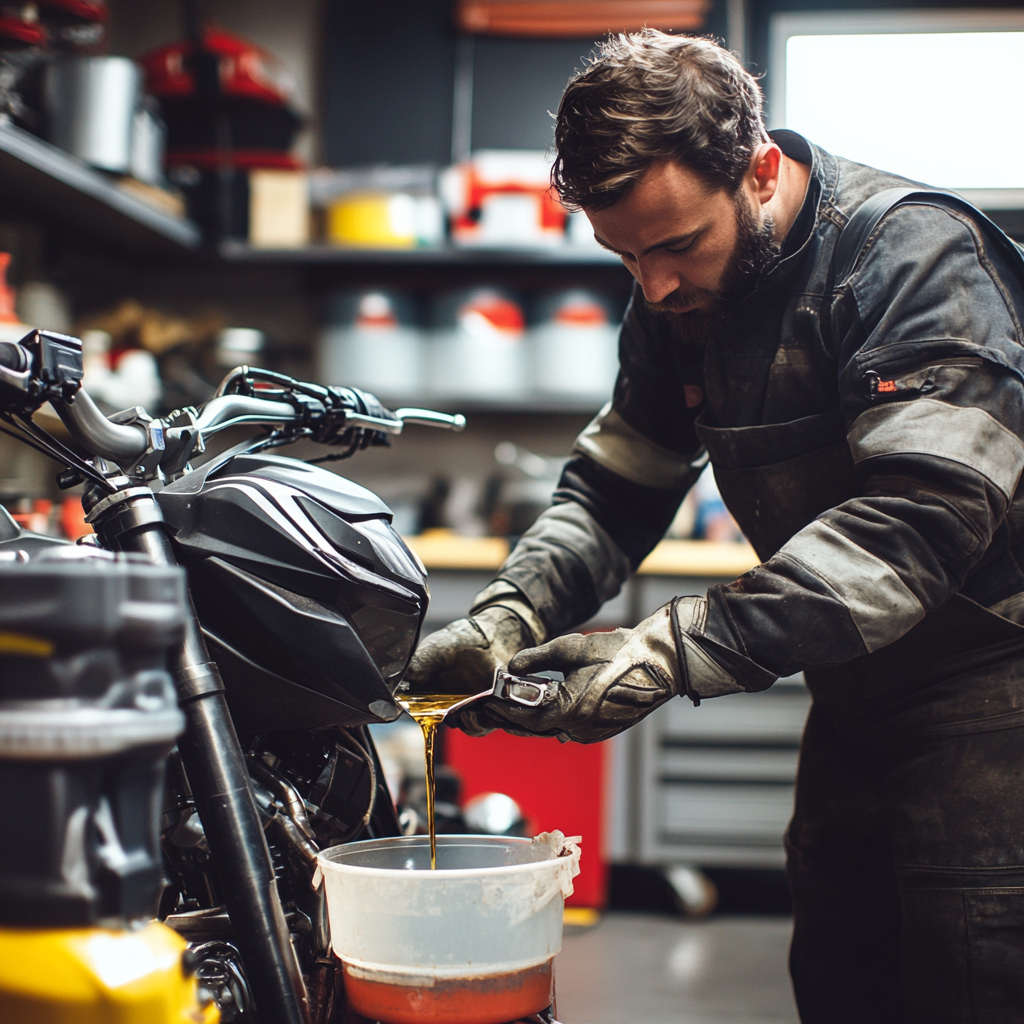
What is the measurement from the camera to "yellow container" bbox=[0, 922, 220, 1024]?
0.52m

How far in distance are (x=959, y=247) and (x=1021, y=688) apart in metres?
0.47

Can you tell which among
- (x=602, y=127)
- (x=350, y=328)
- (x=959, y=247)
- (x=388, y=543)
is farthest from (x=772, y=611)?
(x=350, y=328)

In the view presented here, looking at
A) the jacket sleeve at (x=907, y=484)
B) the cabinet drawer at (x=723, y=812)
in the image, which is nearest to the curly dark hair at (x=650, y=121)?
the jacket sleeve at (x=907, y=484)

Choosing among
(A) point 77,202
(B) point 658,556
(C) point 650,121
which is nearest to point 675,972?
(B) point 658,556

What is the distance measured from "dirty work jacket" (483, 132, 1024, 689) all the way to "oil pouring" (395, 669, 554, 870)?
6.2 inches

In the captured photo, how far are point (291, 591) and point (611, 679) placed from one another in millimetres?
280

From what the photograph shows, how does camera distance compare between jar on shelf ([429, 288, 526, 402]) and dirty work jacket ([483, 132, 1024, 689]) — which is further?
jar on shelf ([429, 288, 526, 402])

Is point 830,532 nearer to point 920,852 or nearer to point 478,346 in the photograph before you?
point 920,852

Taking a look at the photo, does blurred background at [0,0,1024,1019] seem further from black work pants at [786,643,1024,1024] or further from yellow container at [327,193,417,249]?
black work pants at [786,643,1024,1024]

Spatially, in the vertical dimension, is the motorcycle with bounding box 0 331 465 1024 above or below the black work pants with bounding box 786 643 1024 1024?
above

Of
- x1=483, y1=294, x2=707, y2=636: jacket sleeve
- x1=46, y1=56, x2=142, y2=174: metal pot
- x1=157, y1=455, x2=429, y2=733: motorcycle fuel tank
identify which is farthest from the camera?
x1=46, y1=56, x2=142, y2=174: metal pot

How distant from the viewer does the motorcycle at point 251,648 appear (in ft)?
2.38

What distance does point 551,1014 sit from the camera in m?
0.87

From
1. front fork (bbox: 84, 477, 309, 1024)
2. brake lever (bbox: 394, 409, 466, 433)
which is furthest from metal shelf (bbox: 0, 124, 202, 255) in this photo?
front fork (bbox: 84, 477, 309, 1024)
